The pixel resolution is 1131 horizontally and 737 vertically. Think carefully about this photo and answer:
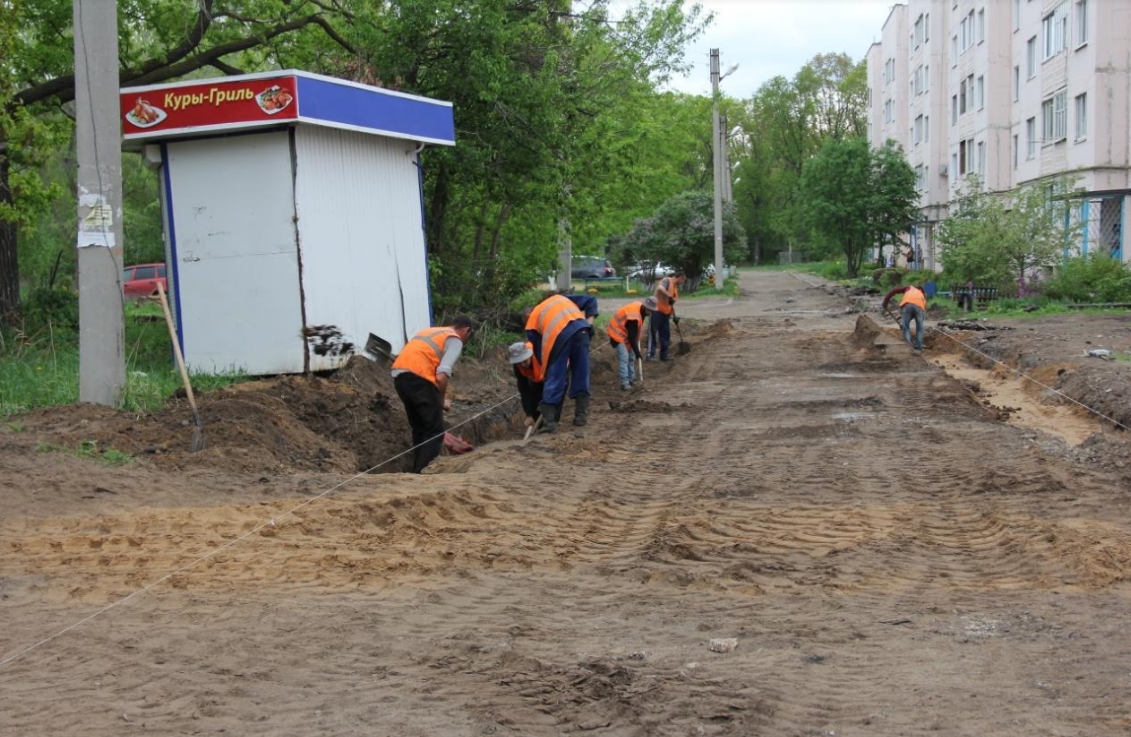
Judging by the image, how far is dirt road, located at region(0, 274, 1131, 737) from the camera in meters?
4.70

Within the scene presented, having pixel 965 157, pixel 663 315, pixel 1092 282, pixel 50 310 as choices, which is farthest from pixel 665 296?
pixel 965 157

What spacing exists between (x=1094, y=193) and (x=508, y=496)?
85.6 ft

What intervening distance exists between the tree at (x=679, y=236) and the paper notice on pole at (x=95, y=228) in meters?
35.2

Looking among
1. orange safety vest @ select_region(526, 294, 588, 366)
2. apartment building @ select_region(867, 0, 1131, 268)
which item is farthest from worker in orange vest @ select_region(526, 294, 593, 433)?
apartment building @ select_region(867, 0, 1131, 268)

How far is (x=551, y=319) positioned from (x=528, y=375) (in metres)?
0.74

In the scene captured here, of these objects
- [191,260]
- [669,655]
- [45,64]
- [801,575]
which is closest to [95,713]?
[669,655]

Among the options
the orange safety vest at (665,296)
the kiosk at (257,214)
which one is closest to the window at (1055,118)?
the orange safety vest at (665,296)

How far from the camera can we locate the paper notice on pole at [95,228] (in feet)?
37.6

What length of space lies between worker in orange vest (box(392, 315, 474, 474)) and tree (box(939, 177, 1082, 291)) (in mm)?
20638

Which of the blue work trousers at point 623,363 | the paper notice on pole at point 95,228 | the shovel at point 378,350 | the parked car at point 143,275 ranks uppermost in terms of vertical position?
the paper notice on pole at point 95,228

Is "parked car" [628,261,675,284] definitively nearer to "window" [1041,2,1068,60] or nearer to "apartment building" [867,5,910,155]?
"window" [1041,2,1068,60]

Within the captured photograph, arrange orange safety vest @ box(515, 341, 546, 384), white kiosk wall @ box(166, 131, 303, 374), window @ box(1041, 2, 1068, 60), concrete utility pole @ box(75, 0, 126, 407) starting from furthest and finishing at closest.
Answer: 1. window @ box(1041, 2, 1068, 60)
2. white kiosk wall @ box(166, 131, 303, 374)
3. orange safety vest @ box(515, 341, 546, 384)
4. concrete utility pole @ box(75, 0, 126, 407)

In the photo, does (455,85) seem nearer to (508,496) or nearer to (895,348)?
(895,348)

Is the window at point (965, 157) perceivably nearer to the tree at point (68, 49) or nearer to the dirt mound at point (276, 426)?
the tree at point (68, 49)
